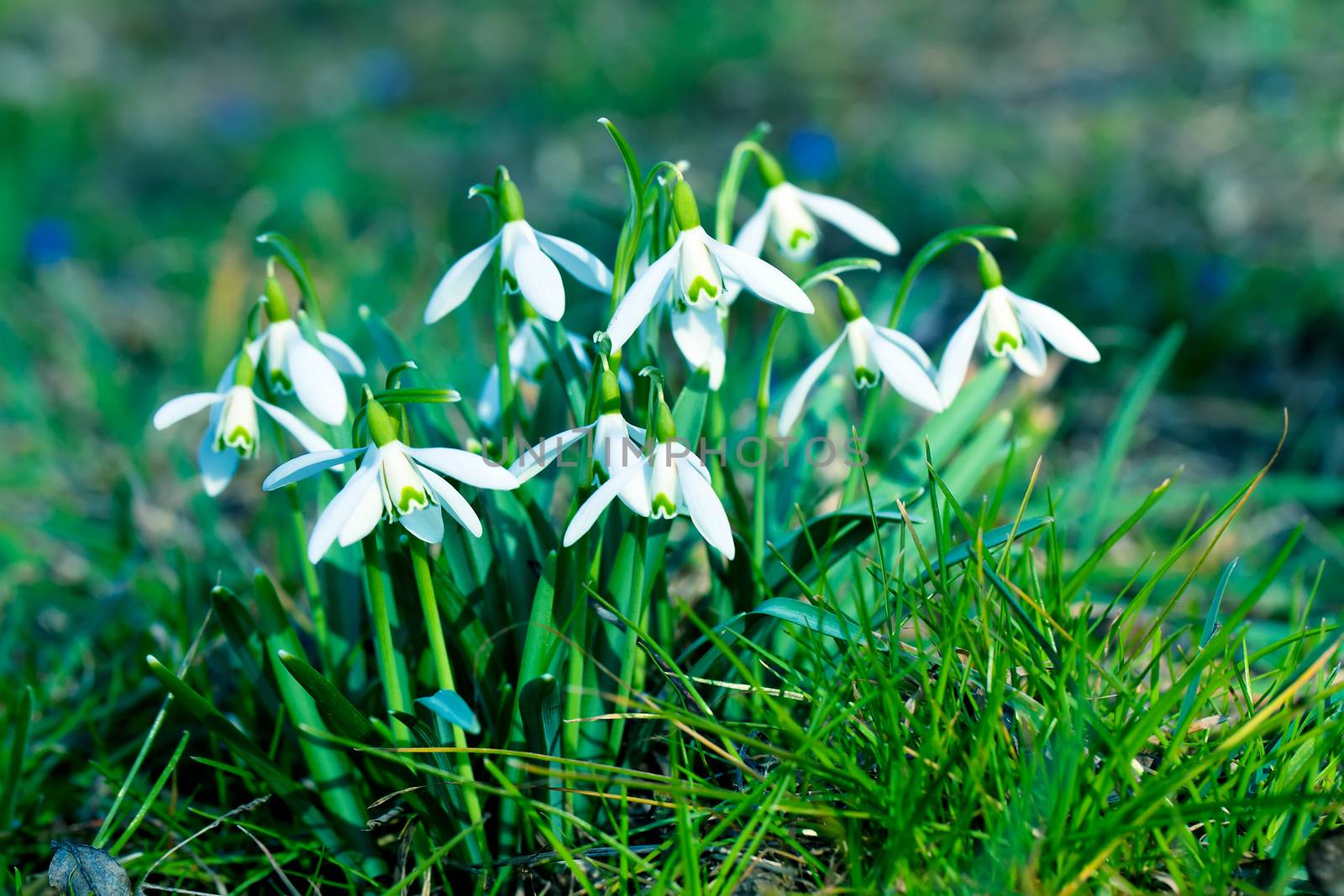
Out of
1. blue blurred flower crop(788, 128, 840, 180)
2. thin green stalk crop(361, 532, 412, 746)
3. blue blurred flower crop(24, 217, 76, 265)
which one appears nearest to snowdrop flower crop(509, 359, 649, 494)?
thin green stalk crop(361, 532, 412, 746)

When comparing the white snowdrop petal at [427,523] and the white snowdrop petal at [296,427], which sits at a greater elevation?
the white snowdrop petal at [296,427]

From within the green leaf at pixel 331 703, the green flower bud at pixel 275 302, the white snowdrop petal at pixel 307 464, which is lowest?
the green leaf at pixel 331 703

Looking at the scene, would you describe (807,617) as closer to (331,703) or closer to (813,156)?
(331,703)

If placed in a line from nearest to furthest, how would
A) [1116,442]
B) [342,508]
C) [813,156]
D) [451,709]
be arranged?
[342,508]
[451,709]
[1116,442]
[813,156]

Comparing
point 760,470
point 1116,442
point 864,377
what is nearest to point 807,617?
point 760,470

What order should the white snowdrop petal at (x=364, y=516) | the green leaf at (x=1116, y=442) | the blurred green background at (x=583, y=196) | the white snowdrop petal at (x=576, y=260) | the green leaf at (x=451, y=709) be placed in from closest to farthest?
the white snowdrop petal at (x=364, y=516)
the green leaf at (x=451, y=709)
the white snowdrop petal at (x=576, y=260)
the green leaf at (x=1116, y=442)
the blurred green background at (x=583, y=196)

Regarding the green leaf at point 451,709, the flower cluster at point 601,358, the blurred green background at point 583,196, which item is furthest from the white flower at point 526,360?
the blurred green background at point 583,196

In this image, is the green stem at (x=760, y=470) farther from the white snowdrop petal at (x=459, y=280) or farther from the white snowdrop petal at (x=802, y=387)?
the white snowdrop petal at (x=459, y=280)
